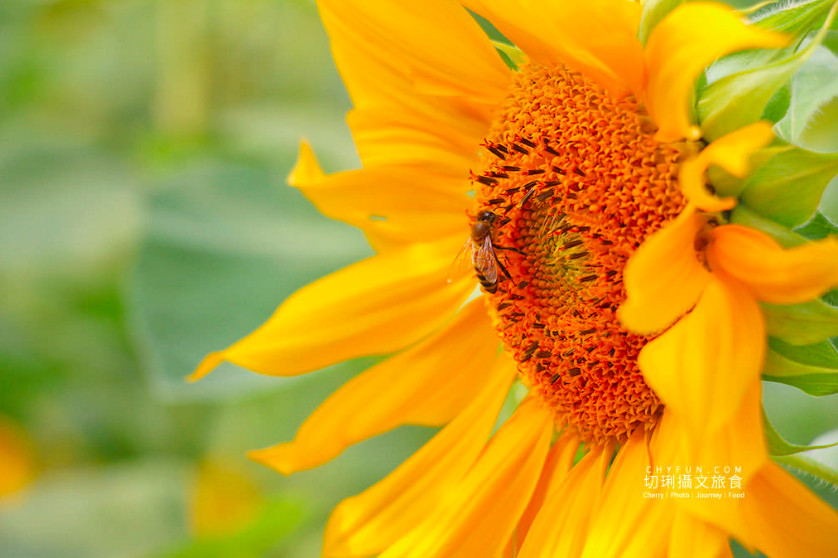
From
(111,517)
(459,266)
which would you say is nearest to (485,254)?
(459,266)

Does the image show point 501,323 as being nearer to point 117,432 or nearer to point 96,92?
point 117,432

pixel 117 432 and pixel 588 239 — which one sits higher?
pixel 588 239

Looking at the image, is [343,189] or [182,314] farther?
[182,314]

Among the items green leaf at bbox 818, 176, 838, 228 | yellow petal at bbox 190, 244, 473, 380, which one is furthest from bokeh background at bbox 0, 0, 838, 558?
green leaf at bbox 818, 176, 838, 228

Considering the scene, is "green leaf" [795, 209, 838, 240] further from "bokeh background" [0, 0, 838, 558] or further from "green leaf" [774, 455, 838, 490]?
"bokeh background" [0, 0, 838, 558]

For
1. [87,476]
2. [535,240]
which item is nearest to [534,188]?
[535,240]
